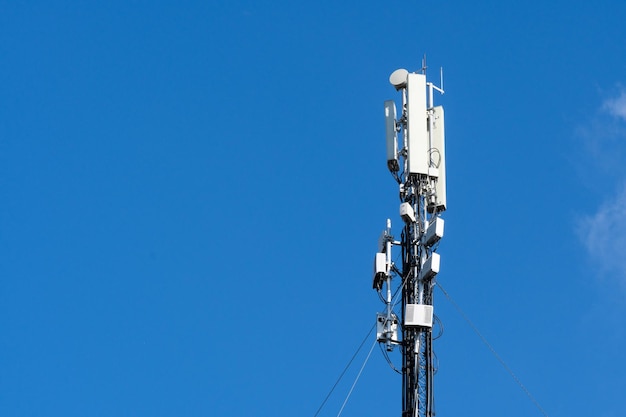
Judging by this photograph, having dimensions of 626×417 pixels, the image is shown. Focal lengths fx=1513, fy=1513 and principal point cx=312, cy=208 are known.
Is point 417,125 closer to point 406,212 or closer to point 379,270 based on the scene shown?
point 406,212

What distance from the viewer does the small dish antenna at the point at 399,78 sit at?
1740 inches

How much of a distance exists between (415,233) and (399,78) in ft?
15.9

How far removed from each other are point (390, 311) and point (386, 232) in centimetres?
251

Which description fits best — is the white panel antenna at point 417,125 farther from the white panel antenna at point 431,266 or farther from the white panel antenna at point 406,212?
the white panel antenna at point 431,266

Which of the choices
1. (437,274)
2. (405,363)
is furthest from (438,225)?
(405,363)

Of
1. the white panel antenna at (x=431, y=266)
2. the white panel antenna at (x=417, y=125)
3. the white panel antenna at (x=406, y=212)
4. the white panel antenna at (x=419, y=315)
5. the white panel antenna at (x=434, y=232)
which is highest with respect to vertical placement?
the white panel antenna at (x=417, y=125)

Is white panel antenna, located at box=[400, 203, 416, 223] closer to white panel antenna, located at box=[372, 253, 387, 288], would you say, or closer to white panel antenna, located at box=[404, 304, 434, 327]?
white panel antenna, located at box=[372, 253, 387, 288]

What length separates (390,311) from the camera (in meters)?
41.8

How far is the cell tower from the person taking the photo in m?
40.5

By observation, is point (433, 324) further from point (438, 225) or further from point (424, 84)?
point (424, 84)

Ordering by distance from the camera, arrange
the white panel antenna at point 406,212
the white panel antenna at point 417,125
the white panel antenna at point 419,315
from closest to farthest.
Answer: the white panel antenna at point 419,315
the white panel antenna at point 406,212
the white panel antenna at point 417,125

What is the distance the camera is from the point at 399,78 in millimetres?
44219

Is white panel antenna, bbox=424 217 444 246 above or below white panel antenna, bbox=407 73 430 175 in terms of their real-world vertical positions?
below

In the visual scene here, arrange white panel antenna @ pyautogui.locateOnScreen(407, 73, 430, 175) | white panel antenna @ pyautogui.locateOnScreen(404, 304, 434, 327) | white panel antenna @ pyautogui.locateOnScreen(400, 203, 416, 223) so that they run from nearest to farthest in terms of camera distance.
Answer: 1. white panel antenna @ pyautogui.locateOnScreen(404, 304, 434, 327)
2. white panel antenna @ pyautogui.locateOnScreen(400, 203, 416, 223)
3. white panel antenna @ pyautogui.locateOnScreen(407, 73, 430, 175)
